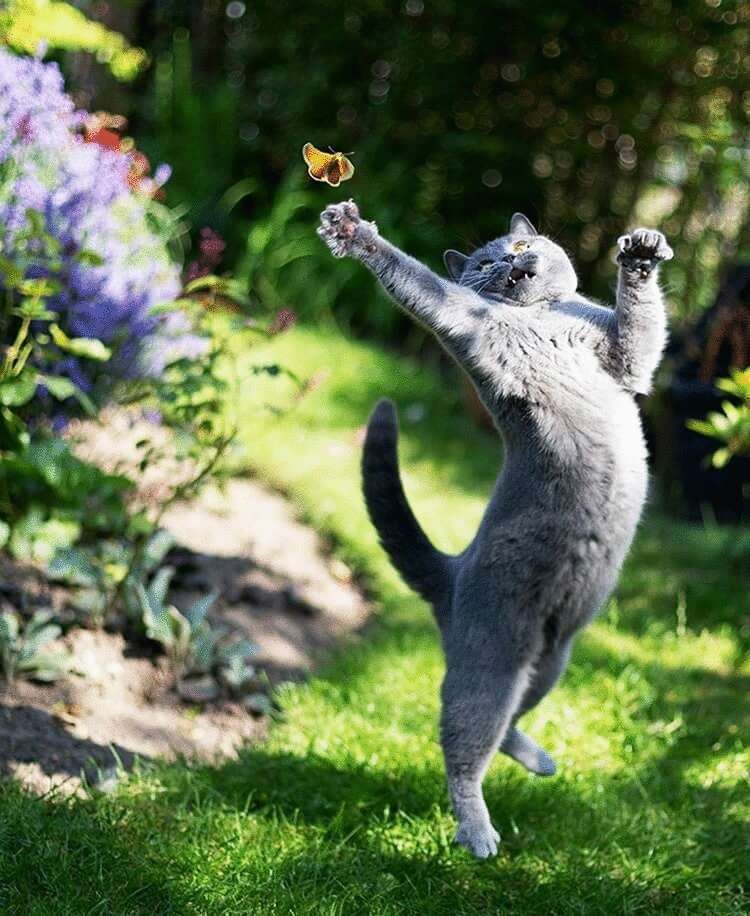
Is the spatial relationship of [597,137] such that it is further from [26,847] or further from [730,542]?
[26,847]

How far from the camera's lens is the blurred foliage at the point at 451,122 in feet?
19.0

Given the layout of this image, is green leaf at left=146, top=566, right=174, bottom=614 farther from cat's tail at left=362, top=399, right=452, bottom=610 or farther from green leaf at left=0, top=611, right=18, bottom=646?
cat's tail at left=362, top=399, right=452, bottom=610

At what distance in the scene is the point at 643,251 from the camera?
201 cm

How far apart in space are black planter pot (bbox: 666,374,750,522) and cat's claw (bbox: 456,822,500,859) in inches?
108

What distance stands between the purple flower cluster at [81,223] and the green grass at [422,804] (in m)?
1.11

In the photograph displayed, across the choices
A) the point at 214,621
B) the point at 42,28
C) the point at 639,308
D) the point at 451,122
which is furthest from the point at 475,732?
the point at 451,122

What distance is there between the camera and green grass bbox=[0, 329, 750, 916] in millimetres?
2119

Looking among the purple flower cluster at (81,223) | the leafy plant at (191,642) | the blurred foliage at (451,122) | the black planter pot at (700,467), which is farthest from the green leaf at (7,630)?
the blurred foliage at (451,122)

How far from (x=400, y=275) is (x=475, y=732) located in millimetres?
870

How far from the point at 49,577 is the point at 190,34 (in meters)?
5.31

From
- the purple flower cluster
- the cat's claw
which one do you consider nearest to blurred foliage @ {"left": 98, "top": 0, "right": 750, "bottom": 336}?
the purple flower cluster

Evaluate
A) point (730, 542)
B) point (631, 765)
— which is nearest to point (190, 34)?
point (730, 542)

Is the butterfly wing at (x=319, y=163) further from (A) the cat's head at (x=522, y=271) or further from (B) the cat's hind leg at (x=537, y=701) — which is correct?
(B) the cat's hind leg at (x=537, y=701)

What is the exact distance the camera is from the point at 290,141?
7109 mm
